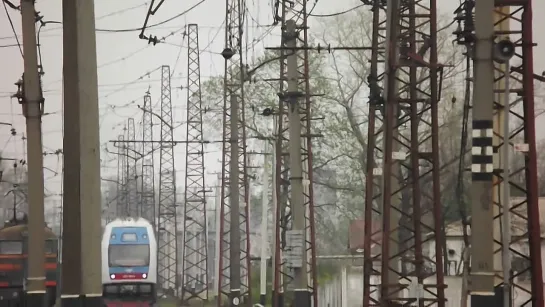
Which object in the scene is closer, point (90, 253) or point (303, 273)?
point (90, 253)

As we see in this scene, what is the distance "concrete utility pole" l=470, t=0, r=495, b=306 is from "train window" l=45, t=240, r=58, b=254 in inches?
1100

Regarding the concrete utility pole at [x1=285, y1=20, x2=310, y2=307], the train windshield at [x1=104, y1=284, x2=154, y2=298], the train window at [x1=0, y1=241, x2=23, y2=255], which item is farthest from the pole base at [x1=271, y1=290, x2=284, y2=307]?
the concrete utility pole at [x1=285, y1=20, x2=310, y2=307]

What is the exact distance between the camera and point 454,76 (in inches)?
2050

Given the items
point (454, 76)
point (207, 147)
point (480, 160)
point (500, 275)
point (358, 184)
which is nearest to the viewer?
point (480, 160)

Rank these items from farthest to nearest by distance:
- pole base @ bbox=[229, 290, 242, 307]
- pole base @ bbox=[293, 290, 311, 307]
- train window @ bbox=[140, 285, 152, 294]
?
pole base @ bbox=[229, 290, 242, 307] → train window @ bbox=[140, 285, 152, 294] → pole base @ bbox=[293, 290, 311, 307]

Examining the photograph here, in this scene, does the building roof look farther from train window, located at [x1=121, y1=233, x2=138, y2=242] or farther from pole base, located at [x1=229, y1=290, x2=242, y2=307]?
train window, located at [x1=121, y1=233, x2=138, y2=242]

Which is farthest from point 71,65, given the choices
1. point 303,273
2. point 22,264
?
point 22,264

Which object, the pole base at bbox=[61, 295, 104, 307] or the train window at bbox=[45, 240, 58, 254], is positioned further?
the train window at bbox=[45, 240, 58, 254]

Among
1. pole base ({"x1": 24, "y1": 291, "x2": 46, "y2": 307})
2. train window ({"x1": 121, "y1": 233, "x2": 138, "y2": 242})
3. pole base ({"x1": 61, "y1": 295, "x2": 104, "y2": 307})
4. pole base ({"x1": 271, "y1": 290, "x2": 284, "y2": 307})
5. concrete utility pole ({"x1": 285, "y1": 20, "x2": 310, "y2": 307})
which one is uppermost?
concrete utility pole ({"x1": 285, "y1": 20, "x2": 310, "y2": 307})

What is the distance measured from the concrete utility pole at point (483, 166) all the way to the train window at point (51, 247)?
27.9m

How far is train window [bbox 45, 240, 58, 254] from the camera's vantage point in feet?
143

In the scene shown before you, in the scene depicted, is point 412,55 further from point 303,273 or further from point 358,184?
point 358,184

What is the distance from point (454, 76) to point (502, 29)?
29.6 metres

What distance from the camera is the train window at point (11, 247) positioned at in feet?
144
